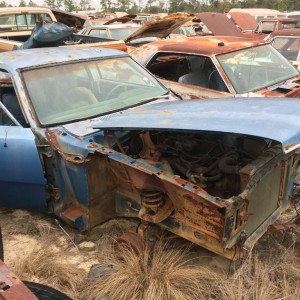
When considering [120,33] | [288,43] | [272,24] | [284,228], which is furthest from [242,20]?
[284,228]

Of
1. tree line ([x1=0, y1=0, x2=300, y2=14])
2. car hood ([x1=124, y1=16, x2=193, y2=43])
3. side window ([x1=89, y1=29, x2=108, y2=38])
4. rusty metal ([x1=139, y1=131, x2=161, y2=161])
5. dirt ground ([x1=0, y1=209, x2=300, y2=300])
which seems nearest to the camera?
dirt ground ([x1=0, y1=209, x2=300, y2=300])

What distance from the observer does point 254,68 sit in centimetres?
551

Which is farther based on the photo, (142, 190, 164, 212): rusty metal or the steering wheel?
the steering wheel

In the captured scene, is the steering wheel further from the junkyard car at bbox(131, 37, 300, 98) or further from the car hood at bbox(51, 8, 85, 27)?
the car hood at bbox(51, 8, 85, 27)

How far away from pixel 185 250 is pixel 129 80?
1929 millimetres

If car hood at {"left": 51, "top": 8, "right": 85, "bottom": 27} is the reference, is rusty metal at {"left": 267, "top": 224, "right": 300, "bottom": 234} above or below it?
below

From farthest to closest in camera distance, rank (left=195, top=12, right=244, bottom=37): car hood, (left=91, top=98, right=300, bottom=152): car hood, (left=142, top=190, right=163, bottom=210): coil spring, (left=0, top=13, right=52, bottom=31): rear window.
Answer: (left=0, top=13, right=52, bottom=31): rear window, (left=195, top=12, right=244, bottom=37): car hood, (left=142, top=190, right=163, bottom=210): coil spring, (left=91, top=98, right=300, bottom=152): car hood

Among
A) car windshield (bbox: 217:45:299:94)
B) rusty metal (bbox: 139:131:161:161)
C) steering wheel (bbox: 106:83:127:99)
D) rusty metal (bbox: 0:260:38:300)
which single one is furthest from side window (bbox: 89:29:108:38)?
rusty metal (bbox: 0:260:38:300)

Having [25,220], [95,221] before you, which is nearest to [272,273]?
[95,221]

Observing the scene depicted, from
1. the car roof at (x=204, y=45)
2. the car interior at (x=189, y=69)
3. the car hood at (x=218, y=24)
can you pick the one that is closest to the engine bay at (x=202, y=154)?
the car interior at (x=189, y=69)

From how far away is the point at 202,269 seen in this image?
283cm

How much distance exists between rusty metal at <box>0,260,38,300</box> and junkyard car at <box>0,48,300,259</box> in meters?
1.20

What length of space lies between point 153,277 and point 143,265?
14 cm

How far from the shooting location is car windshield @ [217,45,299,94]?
5.17 meters
